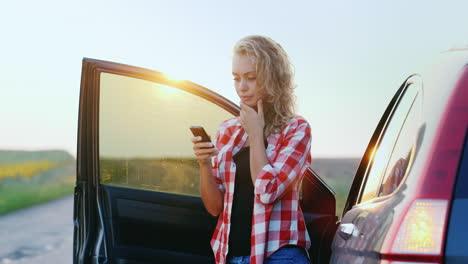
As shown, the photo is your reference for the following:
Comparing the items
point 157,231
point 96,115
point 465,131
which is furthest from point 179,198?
point 465,131

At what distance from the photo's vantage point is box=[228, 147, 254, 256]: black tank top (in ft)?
7.63

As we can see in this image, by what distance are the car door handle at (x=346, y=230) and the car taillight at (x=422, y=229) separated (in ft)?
1.86

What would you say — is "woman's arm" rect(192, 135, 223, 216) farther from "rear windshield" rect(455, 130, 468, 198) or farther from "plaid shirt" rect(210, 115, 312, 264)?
"rear windshield" rect(455, 130, 468, 198)

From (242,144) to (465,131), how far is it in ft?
3.89

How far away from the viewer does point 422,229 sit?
4.54 ft

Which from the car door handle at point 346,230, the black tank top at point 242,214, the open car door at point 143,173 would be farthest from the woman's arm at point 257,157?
the open car door at point 143,173

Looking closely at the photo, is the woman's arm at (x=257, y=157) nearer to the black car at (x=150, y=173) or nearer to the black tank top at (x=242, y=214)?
the black tank top at (x=242, y=214)

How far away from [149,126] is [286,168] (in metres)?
0.90

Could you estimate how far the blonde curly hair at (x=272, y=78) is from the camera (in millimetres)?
2369

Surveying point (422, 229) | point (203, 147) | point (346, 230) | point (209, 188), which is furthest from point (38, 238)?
point (422, 229)

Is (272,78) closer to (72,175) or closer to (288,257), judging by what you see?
(288,257)

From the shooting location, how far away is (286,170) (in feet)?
7.24

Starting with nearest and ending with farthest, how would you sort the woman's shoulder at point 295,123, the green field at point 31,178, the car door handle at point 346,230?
the car door handle at point 346,230 < the woman's shoulder at point 295,123 < the green field at point 31,178

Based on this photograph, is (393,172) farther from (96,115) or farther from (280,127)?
(96,115)
